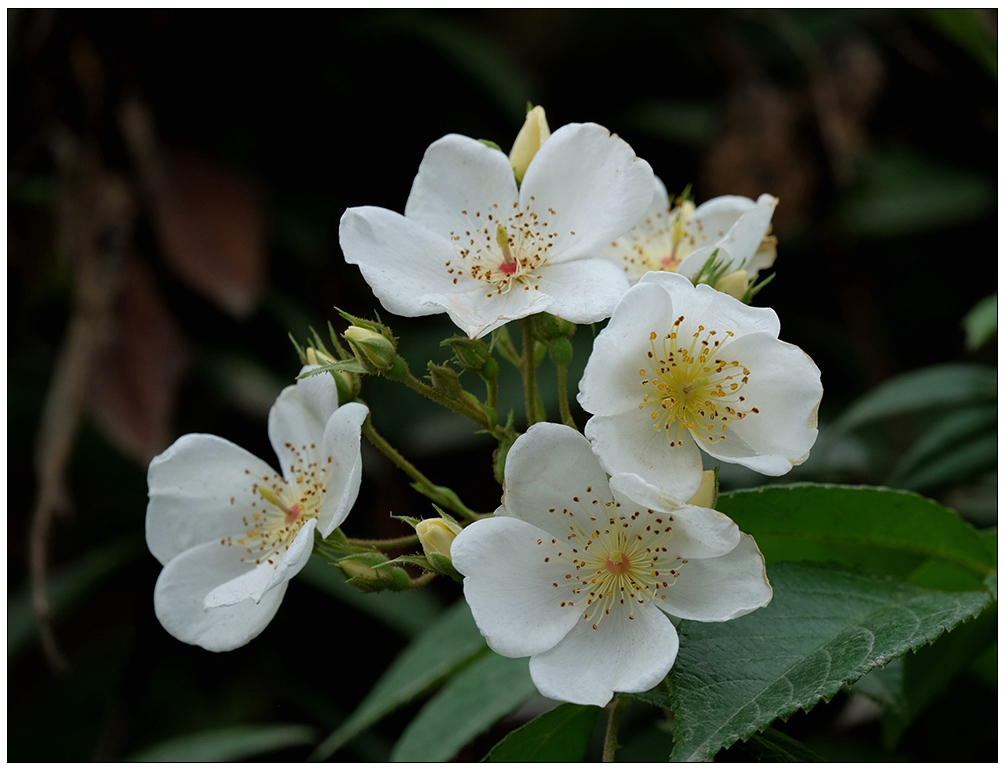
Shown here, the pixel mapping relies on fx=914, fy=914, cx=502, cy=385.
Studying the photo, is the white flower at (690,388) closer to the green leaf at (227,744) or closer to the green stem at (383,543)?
the green stem at (383,543)

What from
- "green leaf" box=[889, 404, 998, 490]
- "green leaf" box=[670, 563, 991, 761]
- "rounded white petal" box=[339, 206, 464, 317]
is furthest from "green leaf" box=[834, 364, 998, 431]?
"rounded white petal" box=[339, 206, 464, 317]

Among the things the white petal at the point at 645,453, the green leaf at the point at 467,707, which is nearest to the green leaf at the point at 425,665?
the green leaf at the point at 467,707

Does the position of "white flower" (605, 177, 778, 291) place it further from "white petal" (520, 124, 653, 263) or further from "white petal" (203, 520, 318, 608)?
"white petal" (203, 520, 318, 608)

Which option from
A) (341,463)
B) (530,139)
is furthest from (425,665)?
(530,139)

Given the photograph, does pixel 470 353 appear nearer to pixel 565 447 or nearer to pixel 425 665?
pixel 565 447

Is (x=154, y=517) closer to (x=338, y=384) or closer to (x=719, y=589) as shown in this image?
(x=338, y=384)

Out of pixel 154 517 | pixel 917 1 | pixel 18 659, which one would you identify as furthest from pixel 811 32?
pixel 18 659

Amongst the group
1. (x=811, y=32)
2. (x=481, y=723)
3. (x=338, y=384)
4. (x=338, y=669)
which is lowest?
(x=338, y=669)
